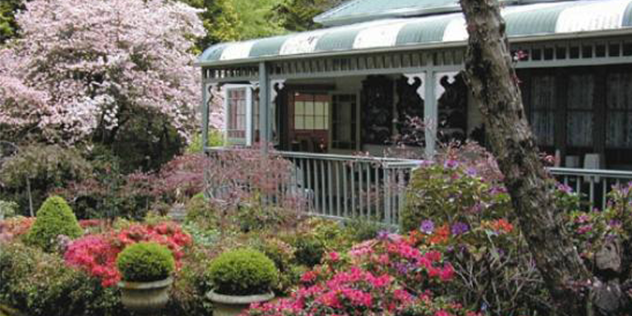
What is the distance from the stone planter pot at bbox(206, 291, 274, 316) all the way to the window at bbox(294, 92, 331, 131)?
361 inches

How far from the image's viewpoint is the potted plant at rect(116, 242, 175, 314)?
8.21 m

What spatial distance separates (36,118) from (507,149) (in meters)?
13.5

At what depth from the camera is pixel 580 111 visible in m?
11.4

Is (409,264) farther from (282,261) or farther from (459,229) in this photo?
(282,261)

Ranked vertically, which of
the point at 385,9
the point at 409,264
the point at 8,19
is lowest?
the point at 409,264

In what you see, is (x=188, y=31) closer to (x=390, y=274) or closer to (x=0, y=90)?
(x=0, y=90)

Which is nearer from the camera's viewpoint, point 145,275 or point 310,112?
→ point 145,275

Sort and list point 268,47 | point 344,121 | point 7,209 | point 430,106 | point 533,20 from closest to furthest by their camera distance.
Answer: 1. point 533,20
2. point 430,106
3. point 268,47
4. point 7,209
5. point 344,121

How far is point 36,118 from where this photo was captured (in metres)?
16.5

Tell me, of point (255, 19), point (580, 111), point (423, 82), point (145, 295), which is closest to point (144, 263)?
point (145, 295)

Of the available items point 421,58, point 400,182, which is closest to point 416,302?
point 400,182

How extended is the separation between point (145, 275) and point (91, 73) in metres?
9.72

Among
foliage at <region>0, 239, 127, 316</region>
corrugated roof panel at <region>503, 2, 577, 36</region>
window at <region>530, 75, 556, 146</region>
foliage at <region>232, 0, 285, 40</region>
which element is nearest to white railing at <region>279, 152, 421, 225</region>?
corrugated roof panel at <region>503, 2, 577, 36</region>

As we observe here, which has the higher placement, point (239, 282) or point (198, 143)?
point (198, 143)
